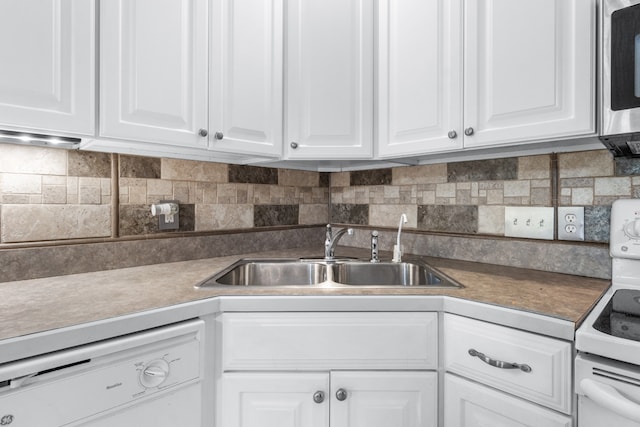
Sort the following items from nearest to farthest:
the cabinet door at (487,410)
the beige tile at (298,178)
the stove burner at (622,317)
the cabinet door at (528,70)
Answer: the stove burner at (622,317) → the cabinet door at (487,410) → the cabinet door at (528,70) → the beige tile at (298,178)

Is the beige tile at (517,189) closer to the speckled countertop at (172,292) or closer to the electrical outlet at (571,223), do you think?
the electrical outlet at (571,223)

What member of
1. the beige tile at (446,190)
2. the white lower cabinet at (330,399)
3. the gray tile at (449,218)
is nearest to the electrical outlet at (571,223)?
the gray tile at (449,218)

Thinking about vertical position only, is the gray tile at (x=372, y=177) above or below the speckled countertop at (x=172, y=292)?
above

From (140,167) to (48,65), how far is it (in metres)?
0.55

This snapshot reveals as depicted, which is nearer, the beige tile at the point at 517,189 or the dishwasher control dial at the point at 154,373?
the dishwasher control dial at the point at 154,373

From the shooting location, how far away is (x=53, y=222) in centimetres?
133

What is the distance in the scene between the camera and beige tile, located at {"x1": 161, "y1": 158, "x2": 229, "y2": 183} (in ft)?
5.35

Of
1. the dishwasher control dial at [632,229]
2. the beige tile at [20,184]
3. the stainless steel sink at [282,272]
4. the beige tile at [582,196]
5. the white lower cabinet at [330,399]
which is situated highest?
the beige tile at [20,184]

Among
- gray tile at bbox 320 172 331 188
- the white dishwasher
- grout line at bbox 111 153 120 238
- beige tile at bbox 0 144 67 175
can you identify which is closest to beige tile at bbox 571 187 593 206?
gray tile at bbox 320 172 331 188

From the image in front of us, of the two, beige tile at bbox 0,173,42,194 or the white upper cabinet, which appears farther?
beige tile at bbox 0,173,42,194

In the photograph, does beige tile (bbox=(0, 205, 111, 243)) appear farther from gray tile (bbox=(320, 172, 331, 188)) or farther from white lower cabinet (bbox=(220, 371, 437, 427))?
gray tile (bbox=(320, 172, 331, 188))

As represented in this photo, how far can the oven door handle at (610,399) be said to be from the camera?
2.28ft

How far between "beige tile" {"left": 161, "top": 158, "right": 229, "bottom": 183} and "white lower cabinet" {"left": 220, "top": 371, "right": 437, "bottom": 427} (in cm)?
95

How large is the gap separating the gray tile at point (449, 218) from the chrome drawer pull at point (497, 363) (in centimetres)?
77
